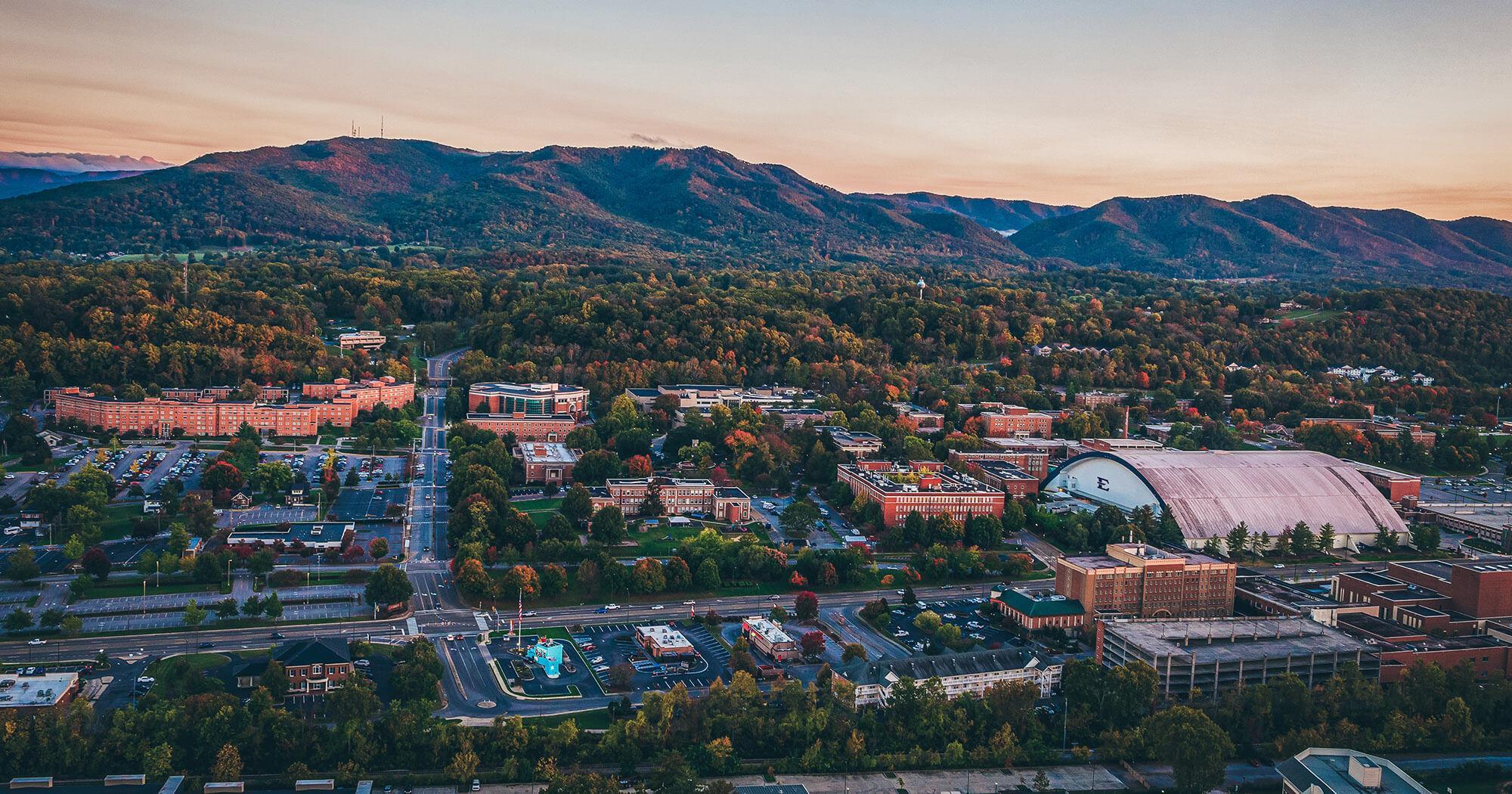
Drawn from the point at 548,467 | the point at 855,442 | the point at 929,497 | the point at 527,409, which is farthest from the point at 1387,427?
the point at 527,409

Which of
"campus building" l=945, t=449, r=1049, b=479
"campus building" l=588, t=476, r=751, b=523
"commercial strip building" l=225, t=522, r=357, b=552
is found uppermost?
"campus building" l=945, t=449, r=1049, b=479

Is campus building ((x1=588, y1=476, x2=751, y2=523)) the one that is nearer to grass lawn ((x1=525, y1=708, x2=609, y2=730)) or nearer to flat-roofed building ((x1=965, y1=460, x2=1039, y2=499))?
flat-roofed building ((x1=965, y1=460, x2=1039, y2=499))

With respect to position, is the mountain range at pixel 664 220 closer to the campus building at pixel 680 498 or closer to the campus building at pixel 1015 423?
the campus building at pixel 1015 423

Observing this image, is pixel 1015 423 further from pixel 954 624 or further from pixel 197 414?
pixel 197 414

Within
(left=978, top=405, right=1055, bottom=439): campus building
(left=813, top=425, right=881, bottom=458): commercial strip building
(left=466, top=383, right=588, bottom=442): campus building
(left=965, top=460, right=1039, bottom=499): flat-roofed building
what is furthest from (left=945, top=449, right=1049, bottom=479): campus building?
(left=466, top=383, right=588, bottom=442): campus building

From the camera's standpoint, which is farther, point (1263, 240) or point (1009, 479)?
point (1263, 240)

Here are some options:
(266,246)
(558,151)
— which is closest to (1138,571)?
(266,246)

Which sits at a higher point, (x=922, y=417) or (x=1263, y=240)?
(x=1263, y=240)
